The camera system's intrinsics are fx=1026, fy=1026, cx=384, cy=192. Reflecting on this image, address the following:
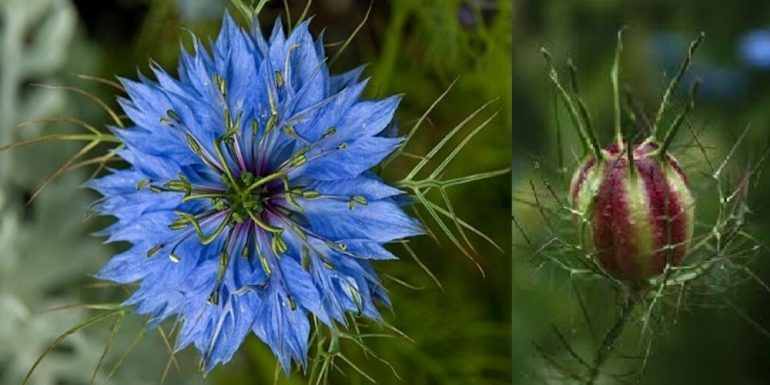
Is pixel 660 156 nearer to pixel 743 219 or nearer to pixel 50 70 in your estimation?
pixel 743 219

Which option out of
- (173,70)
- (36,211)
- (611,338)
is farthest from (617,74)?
(36,211)

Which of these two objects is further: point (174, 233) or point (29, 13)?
point (29, 13)

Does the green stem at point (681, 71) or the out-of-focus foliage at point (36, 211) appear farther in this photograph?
the out-of-focus foliage at point (36, 211)

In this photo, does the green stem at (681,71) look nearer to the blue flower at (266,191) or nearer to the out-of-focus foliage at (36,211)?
the blue flower at (266,191)

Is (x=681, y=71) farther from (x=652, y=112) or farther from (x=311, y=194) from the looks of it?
Answer: (x=311, y=194)

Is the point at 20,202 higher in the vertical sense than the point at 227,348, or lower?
higher

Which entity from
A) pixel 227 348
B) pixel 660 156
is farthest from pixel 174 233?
pixel 660 156

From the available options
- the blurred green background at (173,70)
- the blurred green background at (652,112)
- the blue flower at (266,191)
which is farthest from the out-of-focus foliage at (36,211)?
the blurred green background at (652,112)

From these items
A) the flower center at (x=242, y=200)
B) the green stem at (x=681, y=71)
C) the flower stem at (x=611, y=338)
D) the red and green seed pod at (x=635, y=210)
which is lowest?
the flower stem at (x=611, y=338)
